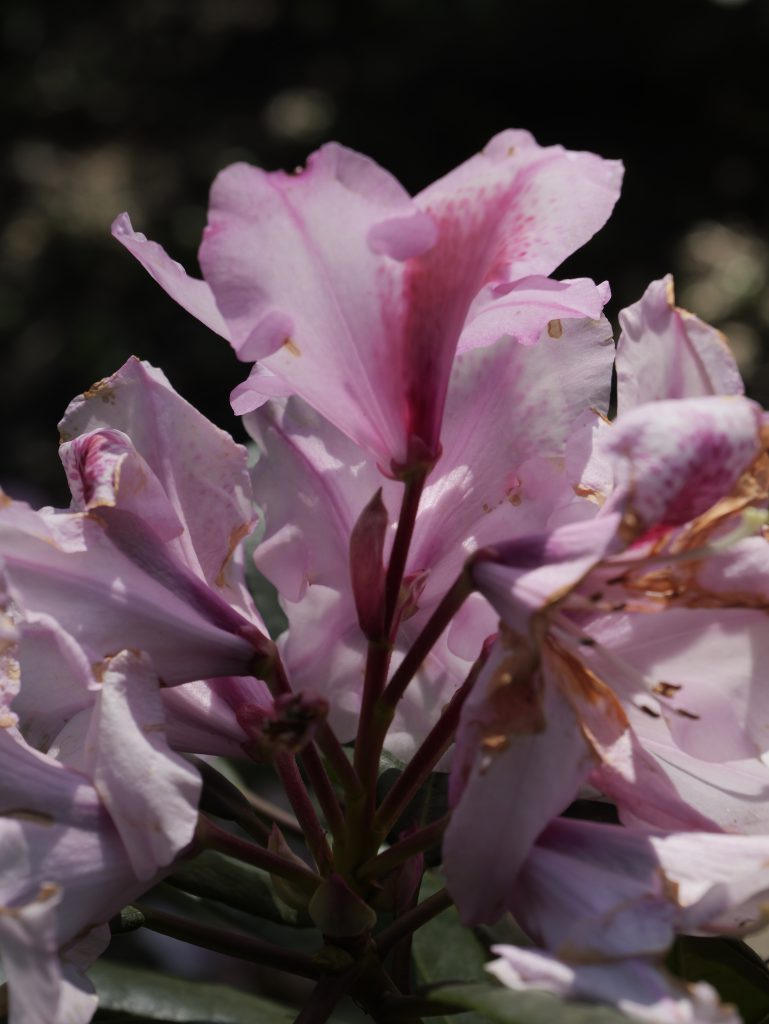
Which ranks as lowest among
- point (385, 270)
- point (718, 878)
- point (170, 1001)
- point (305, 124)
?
point (170, 1001)

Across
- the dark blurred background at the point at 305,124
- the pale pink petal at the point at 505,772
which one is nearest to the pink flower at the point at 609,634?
the pale pink petal at the point at 505,772

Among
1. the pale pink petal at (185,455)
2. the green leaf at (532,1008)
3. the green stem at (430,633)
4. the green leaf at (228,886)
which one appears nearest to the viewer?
the green leaf at (532,1008)

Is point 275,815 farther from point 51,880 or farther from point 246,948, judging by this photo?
point 51,880

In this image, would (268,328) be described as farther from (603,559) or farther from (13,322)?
(13,322)

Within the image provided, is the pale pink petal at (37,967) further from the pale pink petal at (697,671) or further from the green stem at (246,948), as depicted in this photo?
the pale pink petal at (697,671)

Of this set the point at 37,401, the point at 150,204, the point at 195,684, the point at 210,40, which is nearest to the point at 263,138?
the point at 150,204

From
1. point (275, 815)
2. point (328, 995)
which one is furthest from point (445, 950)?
point (328, 995)
